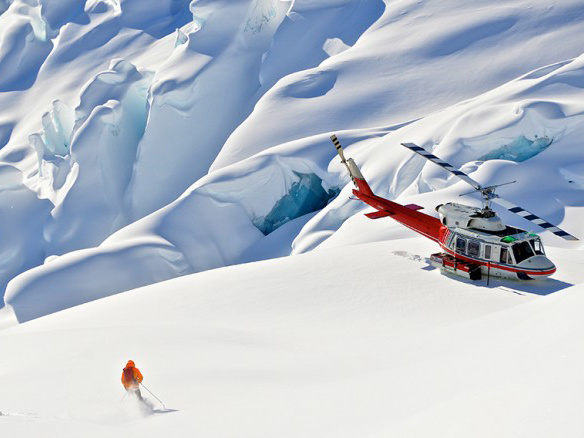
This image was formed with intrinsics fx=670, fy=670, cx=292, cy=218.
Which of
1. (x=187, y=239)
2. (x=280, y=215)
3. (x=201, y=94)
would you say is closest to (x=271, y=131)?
(x=280, y=215)

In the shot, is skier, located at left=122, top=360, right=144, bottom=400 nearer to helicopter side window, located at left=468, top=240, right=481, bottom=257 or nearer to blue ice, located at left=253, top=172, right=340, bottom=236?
helicopter side window, located at left=468, top=240, right=481, bottom=257

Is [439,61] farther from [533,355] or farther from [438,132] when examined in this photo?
[533,355]

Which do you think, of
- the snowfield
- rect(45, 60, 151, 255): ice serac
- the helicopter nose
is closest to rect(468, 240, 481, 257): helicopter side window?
the snowfield

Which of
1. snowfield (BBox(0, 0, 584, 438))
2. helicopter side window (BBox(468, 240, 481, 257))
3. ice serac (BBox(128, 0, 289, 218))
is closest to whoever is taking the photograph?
snowfield (BBox(0, 0, 584, 438))

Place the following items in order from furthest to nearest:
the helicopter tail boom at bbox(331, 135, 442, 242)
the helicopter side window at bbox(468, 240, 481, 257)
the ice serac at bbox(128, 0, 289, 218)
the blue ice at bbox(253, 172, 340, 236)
A: the ice serac at bbox(128, 0, 289, 218) → the blue ice at bbox(253, 172, 340, 236) → the helicopter tail boom at bbox(331, 135, 442, 242) → the helicopter side window at bbox(468, 240, 481, 257)

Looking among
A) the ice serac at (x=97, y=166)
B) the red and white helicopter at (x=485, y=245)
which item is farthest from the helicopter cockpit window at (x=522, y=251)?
the ice serac at (x=97, y=166)

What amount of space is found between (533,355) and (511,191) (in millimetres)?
10198

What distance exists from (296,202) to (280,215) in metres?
0.61

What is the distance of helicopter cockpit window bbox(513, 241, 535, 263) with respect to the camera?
33.6ft

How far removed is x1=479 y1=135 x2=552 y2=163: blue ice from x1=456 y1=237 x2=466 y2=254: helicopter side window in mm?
5647

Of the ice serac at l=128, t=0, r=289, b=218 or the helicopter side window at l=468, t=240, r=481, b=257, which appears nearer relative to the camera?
the helicopter side window at l=468, t=240, r=481, b=257

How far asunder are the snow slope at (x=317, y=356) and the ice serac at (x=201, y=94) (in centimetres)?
1291

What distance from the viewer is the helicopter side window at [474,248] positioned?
10703 mm

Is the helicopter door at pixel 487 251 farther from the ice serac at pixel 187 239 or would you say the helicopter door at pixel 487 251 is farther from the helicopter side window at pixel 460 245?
the ice serac at pixel 187 239
